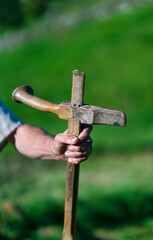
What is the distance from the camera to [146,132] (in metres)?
6.21

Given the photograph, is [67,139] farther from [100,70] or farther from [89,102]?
[100,70]

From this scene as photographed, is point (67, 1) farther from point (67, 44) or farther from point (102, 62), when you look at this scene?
point (102, 62)

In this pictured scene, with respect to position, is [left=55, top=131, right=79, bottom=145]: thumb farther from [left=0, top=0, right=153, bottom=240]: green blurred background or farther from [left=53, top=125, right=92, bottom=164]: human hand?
[left=0, top=0, right=153, bottom=240]: green blurred background

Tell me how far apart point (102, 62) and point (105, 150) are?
→ 11.0 ft

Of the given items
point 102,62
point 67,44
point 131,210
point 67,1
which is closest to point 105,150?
point 131,210

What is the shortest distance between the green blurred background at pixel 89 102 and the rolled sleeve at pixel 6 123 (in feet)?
3.75

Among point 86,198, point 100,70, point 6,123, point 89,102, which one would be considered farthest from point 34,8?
point 6,123

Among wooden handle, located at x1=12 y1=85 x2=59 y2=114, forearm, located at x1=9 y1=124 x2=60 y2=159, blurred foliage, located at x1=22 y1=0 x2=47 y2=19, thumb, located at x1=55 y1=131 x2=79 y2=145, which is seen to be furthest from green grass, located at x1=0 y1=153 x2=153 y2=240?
blurred foliage, located at x1=22 y1=0 x2=47 y2=19

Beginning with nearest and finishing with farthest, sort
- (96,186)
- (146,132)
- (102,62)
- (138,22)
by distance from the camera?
(96,186), (146,132), (102,62), (138,22)

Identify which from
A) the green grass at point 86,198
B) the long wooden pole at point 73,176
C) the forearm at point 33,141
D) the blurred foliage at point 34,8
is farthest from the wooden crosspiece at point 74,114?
the blurred foliage at point 34,8

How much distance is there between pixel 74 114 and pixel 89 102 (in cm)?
564

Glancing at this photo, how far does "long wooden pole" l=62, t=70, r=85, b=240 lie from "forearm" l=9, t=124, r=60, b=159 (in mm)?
288

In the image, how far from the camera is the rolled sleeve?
2.51 metres

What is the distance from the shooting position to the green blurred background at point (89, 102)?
360 centimetres
